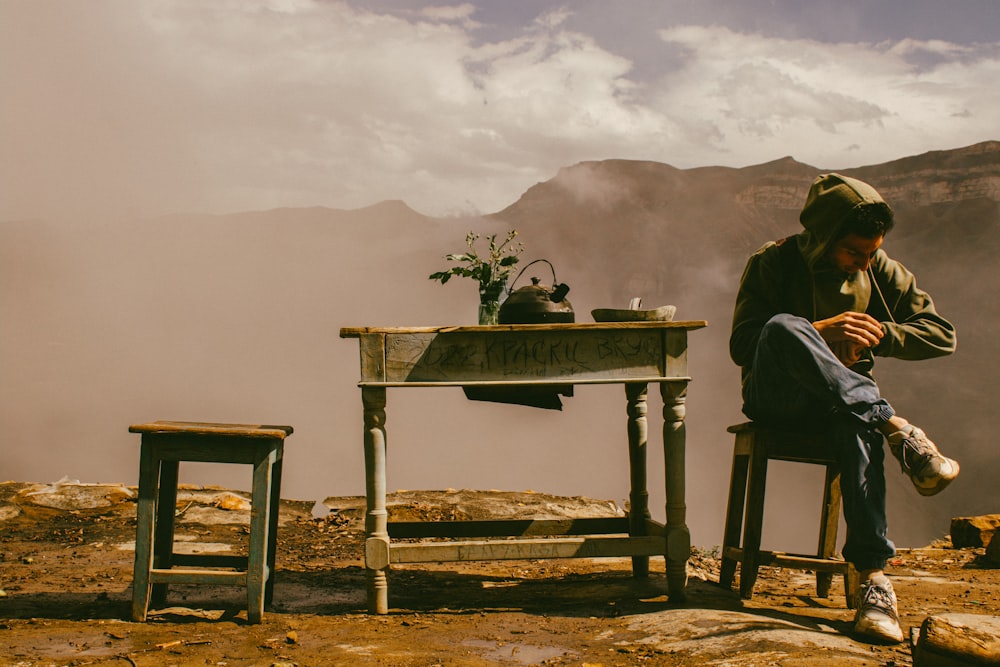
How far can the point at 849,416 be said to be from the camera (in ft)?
9.29

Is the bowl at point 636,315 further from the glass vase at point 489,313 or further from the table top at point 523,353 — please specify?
the glass vase at point 489,313

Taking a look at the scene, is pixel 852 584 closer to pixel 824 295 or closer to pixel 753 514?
pixel 753 514

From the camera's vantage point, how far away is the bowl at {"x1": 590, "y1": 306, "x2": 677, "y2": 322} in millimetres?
3377

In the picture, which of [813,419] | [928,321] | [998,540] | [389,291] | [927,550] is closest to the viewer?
[813,419]

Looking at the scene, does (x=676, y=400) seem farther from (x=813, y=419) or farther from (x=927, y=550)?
(x=927, y=550)

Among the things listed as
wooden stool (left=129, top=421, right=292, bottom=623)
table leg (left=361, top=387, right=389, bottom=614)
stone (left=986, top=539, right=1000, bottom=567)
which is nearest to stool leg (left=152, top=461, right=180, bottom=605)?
Result: wooden stool (left=129, top=421, right=292, bottom=623)

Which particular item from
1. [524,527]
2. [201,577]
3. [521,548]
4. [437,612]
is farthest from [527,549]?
[201,577]

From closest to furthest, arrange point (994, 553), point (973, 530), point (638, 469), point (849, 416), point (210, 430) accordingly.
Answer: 1. point (849, 416)
2. point (210, 430)
3. point (638, 469)
4. point (994, 553)
5. point (973, 530)

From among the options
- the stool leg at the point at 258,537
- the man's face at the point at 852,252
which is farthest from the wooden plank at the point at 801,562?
the stool leg at the point at 258,537

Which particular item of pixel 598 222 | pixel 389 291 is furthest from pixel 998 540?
pixel 389 291

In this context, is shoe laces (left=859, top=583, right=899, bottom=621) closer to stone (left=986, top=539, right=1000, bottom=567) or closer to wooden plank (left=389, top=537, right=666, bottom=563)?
wooden plank (left=389, top=537, right=666, bottom=563)

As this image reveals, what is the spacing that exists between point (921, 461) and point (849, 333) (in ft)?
1.83

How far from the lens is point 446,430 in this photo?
69.6 metres

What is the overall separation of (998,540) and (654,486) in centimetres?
4322
